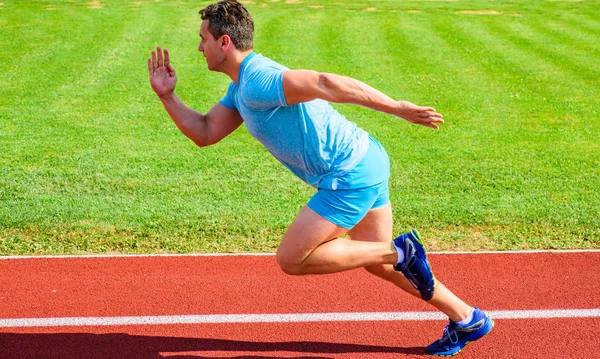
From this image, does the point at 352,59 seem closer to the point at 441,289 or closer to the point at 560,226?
the point at 560,226

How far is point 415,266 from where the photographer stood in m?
5.00

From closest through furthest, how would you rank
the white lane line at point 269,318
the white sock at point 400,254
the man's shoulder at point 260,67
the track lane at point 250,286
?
1. the man's shoulder at point 260,67
2. the white sock at point 400,254
3. the white lane line at point 269,318
4. the track lane at point 250,286

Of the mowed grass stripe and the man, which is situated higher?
the man

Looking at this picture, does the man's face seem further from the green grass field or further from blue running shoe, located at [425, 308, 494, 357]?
the green grass field

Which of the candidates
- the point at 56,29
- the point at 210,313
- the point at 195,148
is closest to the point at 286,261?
the point at 210,313

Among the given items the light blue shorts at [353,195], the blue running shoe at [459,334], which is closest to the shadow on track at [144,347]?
the blue running shoe at [459,334]

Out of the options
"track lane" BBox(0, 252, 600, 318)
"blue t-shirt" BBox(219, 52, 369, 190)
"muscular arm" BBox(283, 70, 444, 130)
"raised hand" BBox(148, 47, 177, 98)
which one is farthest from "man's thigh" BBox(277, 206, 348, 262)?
"raised hand" BBox(148, 47, 177, 98)

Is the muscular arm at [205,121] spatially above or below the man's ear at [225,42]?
below

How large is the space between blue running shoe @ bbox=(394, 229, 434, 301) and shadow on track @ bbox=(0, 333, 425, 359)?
1.82 ft

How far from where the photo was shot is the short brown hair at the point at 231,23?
15.4 ft

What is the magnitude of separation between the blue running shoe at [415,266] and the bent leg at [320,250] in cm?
8

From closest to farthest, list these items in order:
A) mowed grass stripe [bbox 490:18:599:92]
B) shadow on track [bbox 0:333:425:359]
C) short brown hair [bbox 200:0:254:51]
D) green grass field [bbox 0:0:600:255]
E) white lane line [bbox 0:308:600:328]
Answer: short brown hair [bbox 200:0:254:51] < shadow on track [bbox 0:333:425:359] < white lane line [bbox 0:308:600:328] < green grass field [bbox 0:0:600:255] < mowed grass stripe [bbox 490:18:599:92]

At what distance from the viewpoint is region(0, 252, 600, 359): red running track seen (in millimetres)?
5297

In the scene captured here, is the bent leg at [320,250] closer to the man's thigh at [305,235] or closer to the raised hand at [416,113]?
the man's thigh at [305,235]
